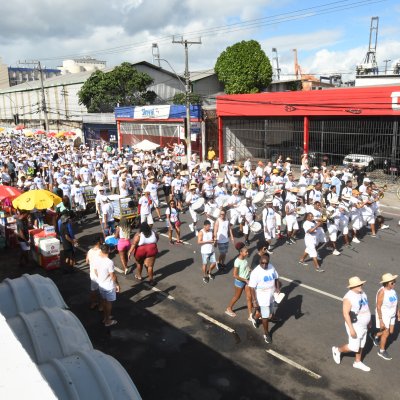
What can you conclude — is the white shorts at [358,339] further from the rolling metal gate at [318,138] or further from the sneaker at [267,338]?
the rolling metal gate at [318,138]

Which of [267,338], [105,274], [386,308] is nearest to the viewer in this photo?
[386,308]

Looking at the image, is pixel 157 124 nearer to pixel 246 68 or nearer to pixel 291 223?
pixel 246 68

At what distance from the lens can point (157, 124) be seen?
116ft

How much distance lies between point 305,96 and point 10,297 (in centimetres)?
2259

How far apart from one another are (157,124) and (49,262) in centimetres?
2559

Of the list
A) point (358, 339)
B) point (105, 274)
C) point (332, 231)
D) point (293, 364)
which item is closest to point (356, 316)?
point (358, 339)

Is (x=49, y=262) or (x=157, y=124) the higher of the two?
(x=157, y=124)

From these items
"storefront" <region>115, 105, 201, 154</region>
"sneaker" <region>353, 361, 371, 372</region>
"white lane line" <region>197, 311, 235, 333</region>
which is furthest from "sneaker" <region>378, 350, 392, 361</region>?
"storefront" <region>115, 105, 201, 154</region>

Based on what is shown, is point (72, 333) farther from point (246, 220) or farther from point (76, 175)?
point (76, 175)

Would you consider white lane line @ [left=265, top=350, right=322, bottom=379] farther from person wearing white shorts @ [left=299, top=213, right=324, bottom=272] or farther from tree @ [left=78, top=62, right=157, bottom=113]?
tree @ [left=78, top=62, right=157, bottom=113]

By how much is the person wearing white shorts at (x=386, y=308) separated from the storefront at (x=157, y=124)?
79.7ft

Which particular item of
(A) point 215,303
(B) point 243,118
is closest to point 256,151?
(B) point 243,118

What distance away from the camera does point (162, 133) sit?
3494 centimetres

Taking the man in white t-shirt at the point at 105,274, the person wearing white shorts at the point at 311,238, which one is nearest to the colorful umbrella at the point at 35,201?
the man in white t-shirt at the point at 105,274
